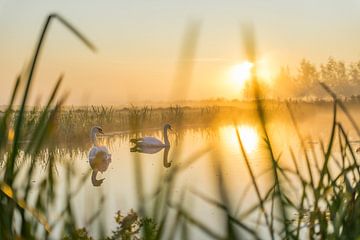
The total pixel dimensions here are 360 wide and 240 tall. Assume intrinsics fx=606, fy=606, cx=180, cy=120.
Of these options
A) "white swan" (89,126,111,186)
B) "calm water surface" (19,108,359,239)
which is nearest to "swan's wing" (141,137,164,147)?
"calm water surface" (19,108,359,239)

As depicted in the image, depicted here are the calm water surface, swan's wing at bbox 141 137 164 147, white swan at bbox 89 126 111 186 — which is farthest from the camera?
swan's wing at bbox 141 137 164 147

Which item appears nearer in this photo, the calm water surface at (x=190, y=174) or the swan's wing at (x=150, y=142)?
the calm water surface at (x=190, y=174)

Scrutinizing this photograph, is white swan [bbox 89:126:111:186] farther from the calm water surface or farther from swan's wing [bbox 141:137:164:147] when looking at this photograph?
swan's wing [bbox 141:137:164:147]

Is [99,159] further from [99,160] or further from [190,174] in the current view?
[190,174]

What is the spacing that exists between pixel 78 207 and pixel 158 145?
4202 mm

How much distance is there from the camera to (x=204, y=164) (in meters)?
4.82

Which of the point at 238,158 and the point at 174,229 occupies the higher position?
the point at 238,158

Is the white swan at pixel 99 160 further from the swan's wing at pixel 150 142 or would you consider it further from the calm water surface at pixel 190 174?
the swan's wing at pixel 150 142

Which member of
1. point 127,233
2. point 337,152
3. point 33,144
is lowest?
point 127,233

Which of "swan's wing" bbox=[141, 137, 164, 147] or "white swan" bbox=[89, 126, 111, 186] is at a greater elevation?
"swan's wing" bbox=[141, 137, 164, 147]

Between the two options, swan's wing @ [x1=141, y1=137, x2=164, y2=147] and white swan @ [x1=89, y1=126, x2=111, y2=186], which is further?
swan's wing @ [x1=141, y1=137, x2=164, y2=147]

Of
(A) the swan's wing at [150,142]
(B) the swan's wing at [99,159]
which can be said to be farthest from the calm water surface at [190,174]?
(A) the swan's wing at [150,142]

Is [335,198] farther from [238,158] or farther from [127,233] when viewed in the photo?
[238,158]

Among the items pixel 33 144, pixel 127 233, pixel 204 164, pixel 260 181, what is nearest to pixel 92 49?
pixel 33 144
